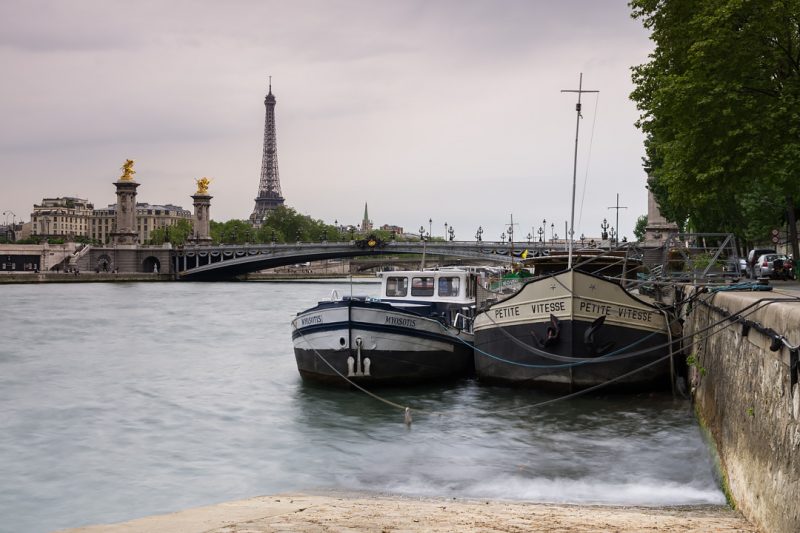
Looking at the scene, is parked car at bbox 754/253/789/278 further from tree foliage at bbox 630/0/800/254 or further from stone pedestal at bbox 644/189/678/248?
stone pedestal at bbox 644/189/678/248

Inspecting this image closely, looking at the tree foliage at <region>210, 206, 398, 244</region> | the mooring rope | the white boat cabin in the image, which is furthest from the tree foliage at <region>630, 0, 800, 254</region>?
the tree foliage at <region>210, 206, 398, 244</region>

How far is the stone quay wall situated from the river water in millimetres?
1083

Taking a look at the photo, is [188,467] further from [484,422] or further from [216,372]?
[216,372]

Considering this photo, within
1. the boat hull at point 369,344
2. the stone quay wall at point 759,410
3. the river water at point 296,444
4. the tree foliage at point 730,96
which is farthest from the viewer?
the tree foliage at point 730,96

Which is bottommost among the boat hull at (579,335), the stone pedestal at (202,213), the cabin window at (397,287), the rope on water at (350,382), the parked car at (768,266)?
the rope on water at (350,382)

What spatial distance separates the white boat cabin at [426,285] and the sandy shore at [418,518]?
40.2 feet

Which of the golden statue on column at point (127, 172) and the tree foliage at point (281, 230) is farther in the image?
the tree foliage at point (281, 230)

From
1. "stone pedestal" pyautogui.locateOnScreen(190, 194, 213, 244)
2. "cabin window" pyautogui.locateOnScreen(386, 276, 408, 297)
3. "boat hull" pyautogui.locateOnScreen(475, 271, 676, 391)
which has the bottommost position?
"boat hull" pyautogui.locateOnScreen(475, 271, 676, 391)

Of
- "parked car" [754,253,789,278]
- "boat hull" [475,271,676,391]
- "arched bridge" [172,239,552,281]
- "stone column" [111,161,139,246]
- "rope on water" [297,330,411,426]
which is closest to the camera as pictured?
"boat hull" [475,271,676,391]

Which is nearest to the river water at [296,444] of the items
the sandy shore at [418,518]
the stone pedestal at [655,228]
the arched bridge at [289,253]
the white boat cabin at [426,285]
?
the sandy shore at [418,518]

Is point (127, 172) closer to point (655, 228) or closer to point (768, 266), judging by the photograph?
point (655, 228)

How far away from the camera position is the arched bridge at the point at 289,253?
87.1 meters

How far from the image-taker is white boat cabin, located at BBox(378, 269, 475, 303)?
22.0m

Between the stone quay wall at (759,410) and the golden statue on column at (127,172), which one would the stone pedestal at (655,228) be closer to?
the stone quay wall at (759,410)
